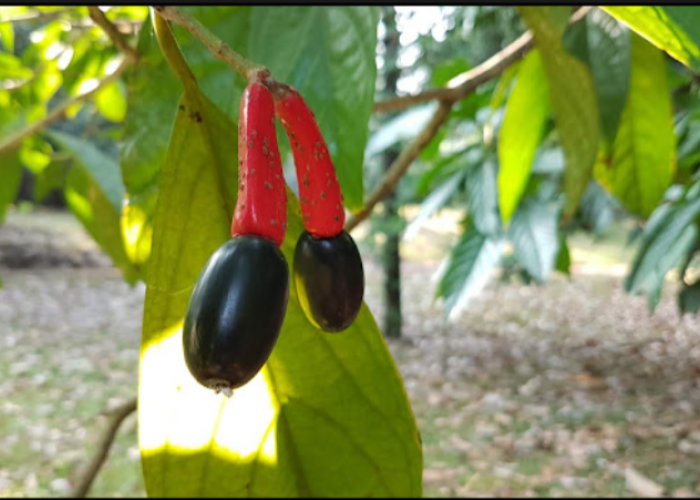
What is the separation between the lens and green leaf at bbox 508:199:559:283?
1.54 meters

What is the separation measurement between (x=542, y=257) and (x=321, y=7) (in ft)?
3.79

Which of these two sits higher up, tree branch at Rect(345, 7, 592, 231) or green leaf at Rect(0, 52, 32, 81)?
green leaf at Rect(0, 52, 32, 81)

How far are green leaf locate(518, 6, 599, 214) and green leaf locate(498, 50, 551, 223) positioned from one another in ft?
0.43

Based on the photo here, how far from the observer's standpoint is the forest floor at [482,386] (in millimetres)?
2123

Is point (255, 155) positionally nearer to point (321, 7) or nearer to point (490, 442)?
point (321, 7)

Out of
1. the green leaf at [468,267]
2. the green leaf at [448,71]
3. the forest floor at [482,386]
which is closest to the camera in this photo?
the green leaf at [448,71]

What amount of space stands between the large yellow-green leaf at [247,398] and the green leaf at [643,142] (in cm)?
53

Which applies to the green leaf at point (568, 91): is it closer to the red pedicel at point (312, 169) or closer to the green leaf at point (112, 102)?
the red pedicel at point (312, 169)

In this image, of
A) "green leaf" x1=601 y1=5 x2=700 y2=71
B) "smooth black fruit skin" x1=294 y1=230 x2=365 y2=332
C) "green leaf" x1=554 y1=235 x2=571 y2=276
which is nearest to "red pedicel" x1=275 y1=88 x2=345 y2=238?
"smooth black fruit skin" x1=294 y1=230 x2=365 y2=332

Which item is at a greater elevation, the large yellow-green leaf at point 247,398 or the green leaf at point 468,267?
the large yellow-green leaf at point 247,398

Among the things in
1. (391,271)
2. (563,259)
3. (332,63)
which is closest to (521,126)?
(332,63)

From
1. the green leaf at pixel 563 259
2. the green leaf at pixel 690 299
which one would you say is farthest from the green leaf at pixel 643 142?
the green leaf at pixel 690 299

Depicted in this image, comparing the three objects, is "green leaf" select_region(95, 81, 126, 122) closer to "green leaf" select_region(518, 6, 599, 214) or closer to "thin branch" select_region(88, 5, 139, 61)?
"thin branch" select_region(88, 5, 139, 61)

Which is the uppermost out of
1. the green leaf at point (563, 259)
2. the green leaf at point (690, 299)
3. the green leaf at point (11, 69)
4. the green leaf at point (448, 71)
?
the green leaf at point (11, 69)
